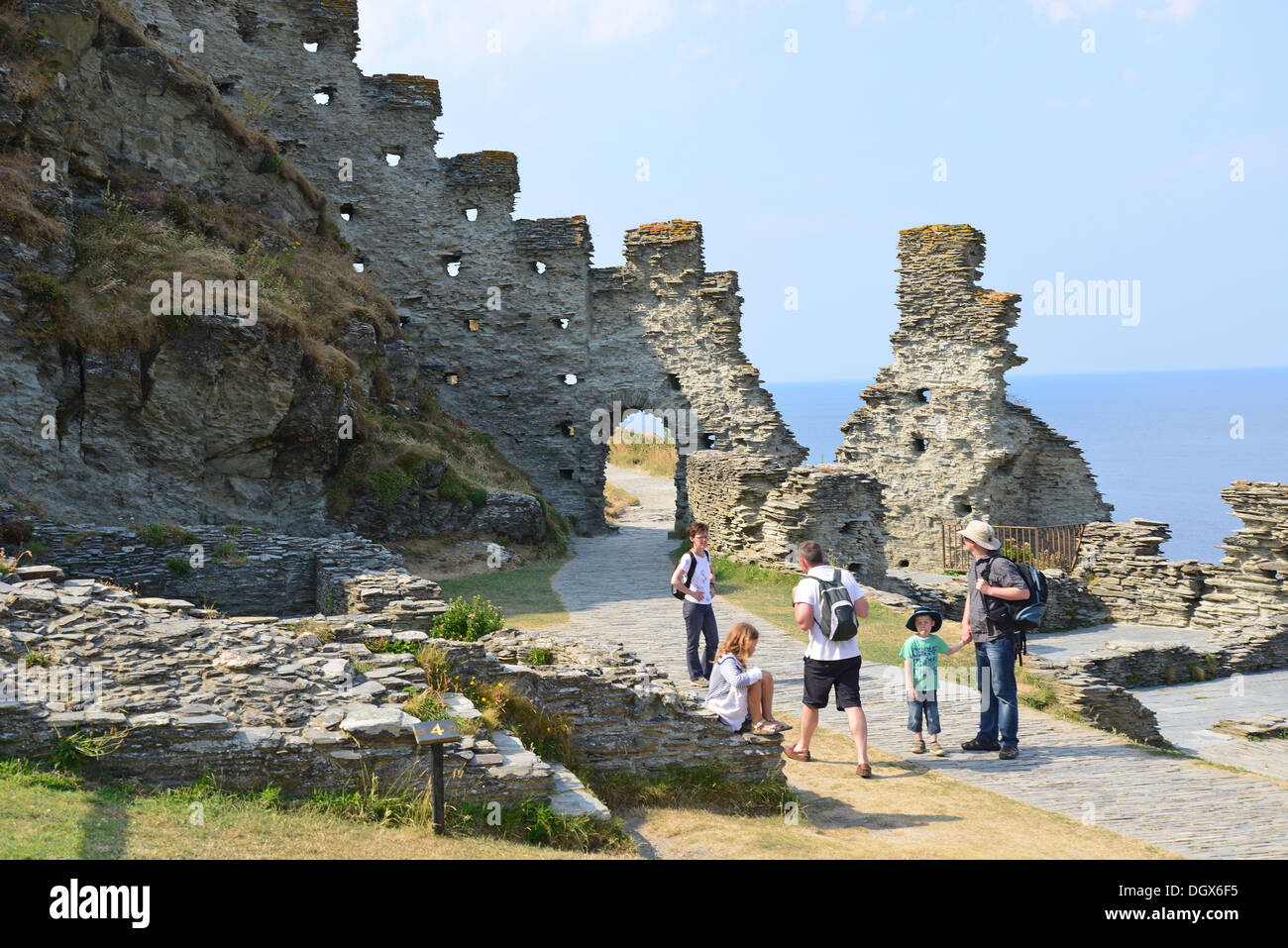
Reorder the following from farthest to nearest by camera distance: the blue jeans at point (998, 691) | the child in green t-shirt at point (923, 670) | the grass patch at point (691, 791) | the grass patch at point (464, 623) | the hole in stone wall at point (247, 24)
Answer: the hole in stone wall at point (247, 24) < the grass patch at point (464, 623) < the child in green t-shirt at point (923, 670) < the blue jeans at point (998, 691) < the grass patch at point (691, 791)

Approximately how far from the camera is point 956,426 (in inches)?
1130

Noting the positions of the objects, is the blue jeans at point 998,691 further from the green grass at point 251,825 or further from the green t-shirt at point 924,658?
the green grass at point 251,825

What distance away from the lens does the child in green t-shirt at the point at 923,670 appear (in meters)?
10.1

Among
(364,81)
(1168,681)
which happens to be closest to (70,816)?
(1168,681)

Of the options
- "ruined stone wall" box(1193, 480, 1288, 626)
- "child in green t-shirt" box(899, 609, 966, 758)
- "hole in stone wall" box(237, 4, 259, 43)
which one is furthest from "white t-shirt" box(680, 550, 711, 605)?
"hole in stone wall" box(237, 4, 259, 43)

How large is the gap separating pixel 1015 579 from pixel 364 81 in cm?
2707

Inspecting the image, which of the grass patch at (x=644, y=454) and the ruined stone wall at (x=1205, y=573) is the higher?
the grass patch at (x=644, y=454)

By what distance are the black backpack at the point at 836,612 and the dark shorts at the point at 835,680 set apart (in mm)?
233

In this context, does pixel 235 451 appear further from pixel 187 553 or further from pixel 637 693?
pixel 637 693

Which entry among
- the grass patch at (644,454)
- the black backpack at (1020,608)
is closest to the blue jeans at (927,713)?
the black backpack at (1020,608)

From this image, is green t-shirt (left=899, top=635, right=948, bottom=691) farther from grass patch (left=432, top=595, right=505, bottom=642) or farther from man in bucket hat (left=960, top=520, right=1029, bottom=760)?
grass patch (left=432, top=595, right=505, bottom=642)

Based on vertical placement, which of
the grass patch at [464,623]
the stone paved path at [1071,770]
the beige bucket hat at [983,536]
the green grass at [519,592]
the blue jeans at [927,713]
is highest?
the beige bucket hat at [983,536]

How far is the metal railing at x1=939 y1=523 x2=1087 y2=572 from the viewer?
25.3 metres

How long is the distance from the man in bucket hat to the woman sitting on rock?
197 cm
